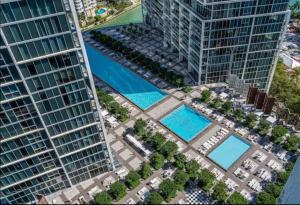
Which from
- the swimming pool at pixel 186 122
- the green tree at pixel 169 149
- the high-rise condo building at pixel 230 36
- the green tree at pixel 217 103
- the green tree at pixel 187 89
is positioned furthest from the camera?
the green tree at pixel 187 89

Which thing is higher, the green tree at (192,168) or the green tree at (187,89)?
the green tree at (187,89)

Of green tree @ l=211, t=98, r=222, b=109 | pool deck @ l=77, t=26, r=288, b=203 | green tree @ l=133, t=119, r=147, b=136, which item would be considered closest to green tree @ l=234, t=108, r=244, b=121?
pool deck @ l=77, t=26, r=288, b=203

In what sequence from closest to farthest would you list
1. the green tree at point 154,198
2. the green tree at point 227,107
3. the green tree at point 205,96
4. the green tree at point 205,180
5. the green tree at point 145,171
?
the green tree at point 154,198
the green tree at point 205,180
the green tree at point 145,171
the green tree at point 227,107
the green tree at point 205,96

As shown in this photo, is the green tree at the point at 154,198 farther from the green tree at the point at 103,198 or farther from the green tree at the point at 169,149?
the green tree at the point at 169,149

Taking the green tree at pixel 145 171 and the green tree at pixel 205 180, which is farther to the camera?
the green tree at pixel 145 171

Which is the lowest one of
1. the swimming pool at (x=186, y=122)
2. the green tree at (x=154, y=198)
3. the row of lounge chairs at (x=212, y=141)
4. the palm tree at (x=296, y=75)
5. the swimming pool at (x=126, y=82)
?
the palm tree at (x=296, y=75)

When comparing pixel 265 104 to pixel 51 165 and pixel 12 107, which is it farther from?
pixel 12 107

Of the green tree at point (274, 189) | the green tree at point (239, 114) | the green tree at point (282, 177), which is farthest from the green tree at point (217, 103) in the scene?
the green tree at point (274, 189)
